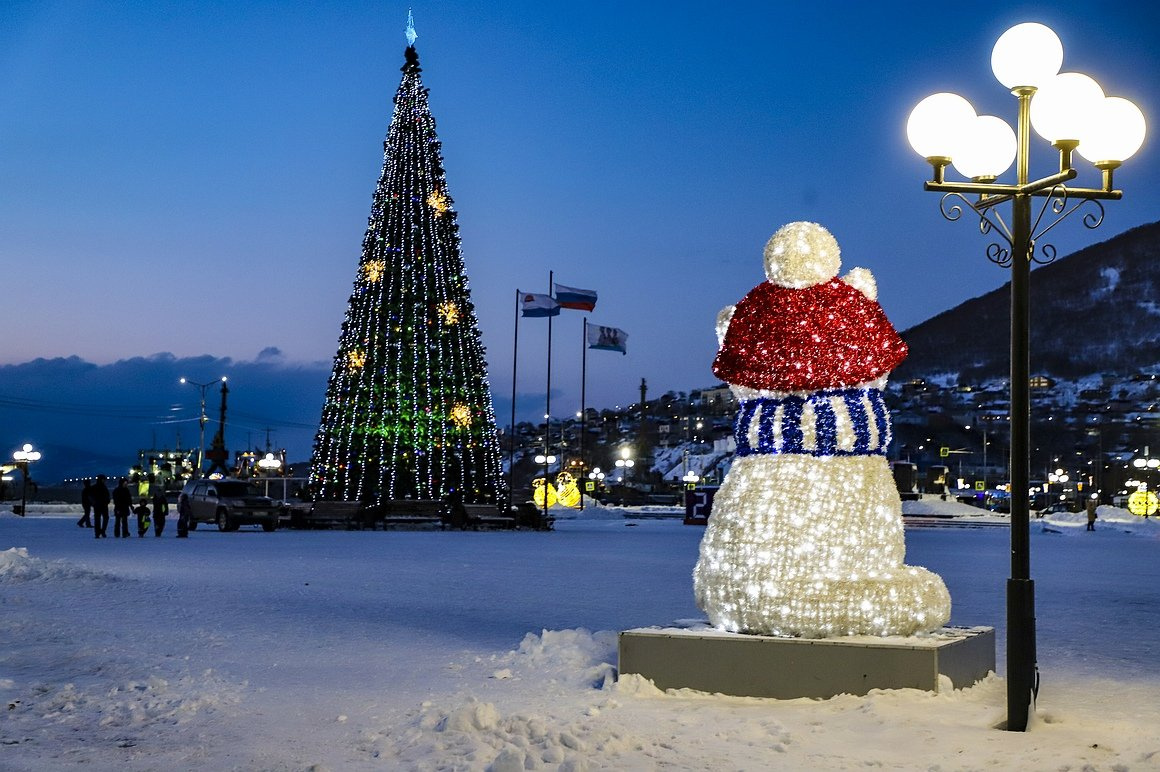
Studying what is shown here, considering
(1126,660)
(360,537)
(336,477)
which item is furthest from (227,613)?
(336,477)

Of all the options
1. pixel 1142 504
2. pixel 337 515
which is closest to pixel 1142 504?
pixel 1142 504

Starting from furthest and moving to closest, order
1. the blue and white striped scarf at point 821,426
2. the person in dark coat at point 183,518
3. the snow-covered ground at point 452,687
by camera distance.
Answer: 1. the person in dark coat at point 183,518
2. the blue and white striped scarf at point 821,426
3. the snow-covered ground at point 452,687

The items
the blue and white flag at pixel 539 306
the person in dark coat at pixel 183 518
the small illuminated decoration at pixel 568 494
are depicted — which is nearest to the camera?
the person in dark coat at pixel 183 518

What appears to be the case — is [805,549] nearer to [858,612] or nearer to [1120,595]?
[858,612]

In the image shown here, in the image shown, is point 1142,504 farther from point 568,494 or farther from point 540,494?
point 540,494

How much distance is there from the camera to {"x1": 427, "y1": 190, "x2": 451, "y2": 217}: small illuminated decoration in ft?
132

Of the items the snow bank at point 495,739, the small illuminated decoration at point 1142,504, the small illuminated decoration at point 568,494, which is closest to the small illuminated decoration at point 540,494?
the small illuminated decoration at point 568,494

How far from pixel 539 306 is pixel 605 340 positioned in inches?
244

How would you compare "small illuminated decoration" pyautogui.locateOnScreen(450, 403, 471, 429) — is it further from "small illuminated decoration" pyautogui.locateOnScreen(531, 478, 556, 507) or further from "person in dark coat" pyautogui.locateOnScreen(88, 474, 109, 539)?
"small illuminated decoration" pyautogui.locateOnScreen(531, 478, 556, 507)

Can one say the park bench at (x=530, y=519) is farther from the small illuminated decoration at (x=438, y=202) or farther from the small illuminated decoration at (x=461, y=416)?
the small illuminated decoration at (x=438, y=202)

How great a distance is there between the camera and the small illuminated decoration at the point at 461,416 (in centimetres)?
4022

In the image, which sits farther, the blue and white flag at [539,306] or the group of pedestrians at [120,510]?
the blue and white flag at [539,306]

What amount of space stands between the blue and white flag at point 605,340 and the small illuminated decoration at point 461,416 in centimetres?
1662

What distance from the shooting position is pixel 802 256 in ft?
32.7
